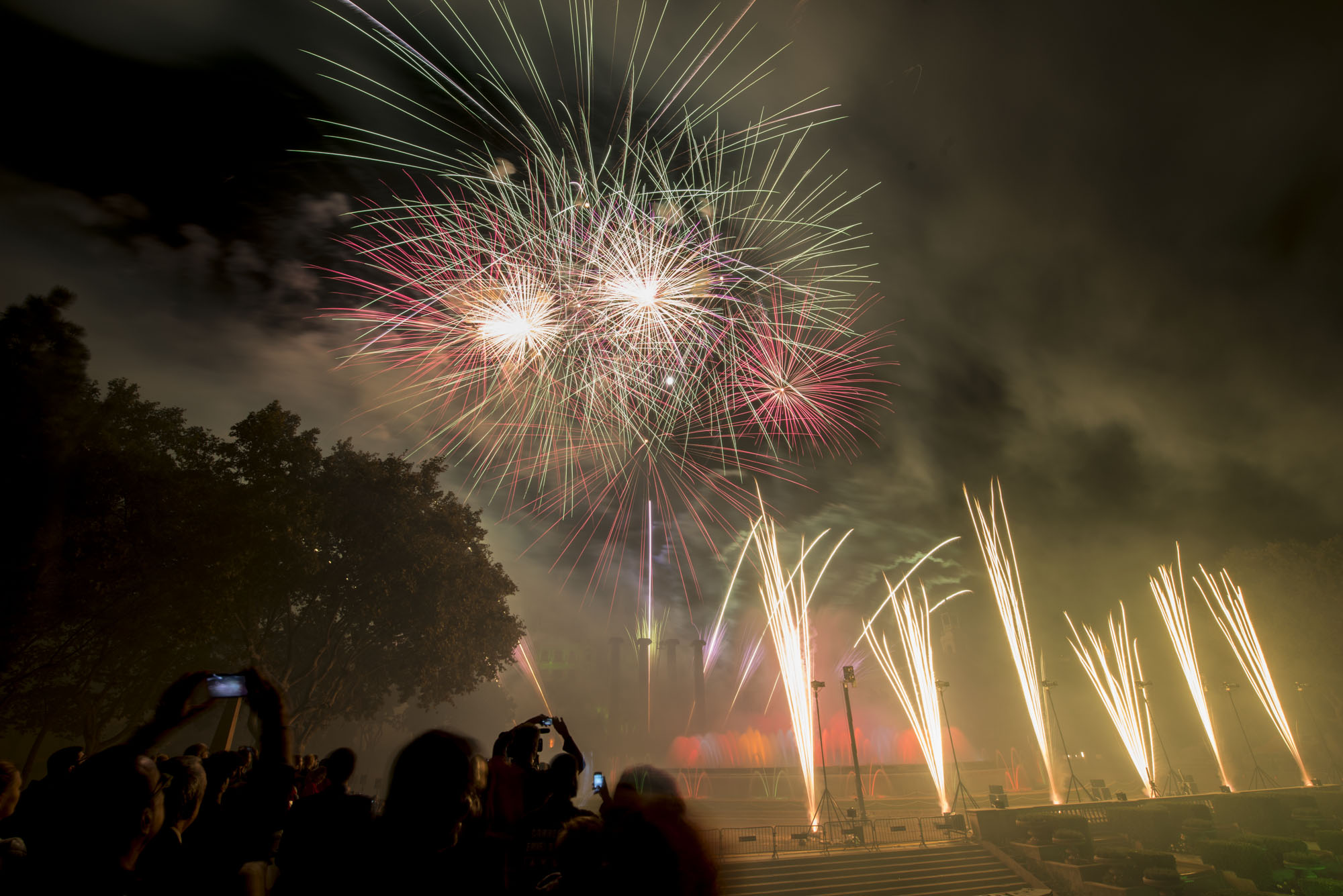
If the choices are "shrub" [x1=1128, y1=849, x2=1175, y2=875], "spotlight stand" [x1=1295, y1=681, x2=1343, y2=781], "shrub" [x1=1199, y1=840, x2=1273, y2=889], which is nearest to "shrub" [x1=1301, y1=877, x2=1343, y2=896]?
"shrub" [x1=1199, y1=840, x2=1273, y2=889]

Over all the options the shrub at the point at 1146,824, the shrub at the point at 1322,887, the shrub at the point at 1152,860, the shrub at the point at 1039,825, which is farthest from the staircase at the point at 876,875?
the shrub at the point at 1146,824

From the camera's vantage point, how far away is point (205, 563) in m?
16.7

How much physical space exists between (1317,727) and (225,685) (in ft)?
183

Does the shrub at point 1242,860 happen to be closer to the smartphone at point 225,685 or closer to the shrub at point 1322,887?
the shrub at point 1322,887

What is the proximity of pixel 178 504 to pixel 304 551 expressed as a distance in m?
4.00

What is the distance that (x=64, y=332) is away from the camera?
14.7 m

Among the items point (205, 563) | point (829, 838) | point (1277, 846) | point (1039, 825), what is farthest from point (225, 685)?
point (1277, 846)

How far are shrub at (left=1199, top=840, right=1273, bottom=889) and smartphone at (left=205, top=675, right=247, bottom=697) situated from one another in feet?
81.9

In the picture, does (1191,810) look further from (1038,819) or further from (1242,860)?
(1038,819)

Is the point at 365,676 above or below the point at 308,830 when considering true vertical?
above

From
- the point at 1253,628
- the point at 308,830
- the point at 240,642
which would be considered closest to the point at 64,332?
the point at 240,642

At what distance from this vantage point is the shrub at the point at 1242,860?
1577 centimetres

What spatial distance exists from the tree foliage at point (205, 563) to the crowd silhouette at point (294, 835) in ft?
56.1

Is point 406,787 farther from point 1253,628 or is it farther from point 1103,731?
point 1103,731
